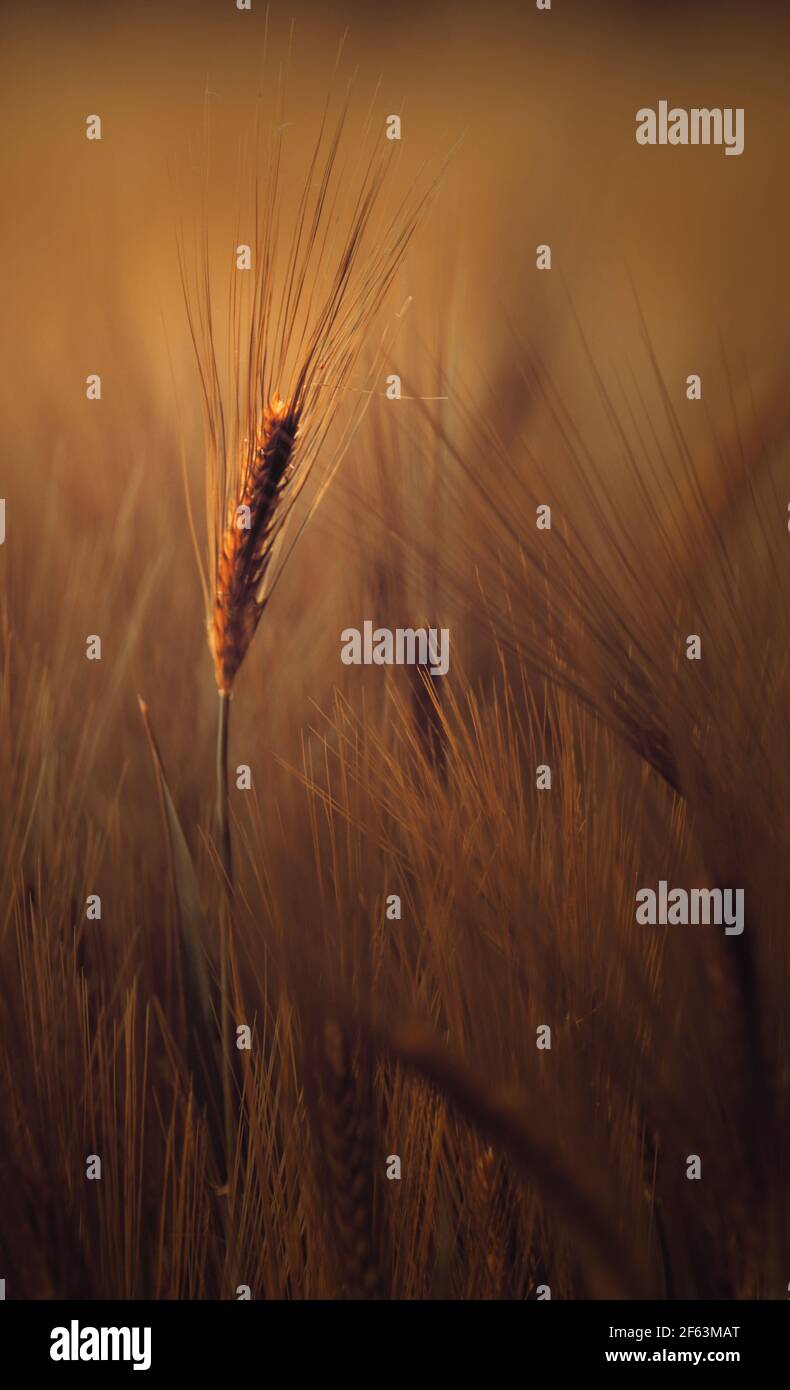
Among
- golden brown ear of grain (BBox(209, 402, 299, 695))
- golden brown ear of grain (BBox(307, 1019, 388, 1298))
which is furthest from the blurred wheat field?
golden brown ear of grain (BBox(209, 402, 299, 695))

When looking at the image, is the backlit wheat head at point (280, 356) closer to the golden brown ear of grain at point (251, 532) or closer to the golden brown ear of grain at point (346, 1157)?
the golden brown ear of grain at point (251, 532)

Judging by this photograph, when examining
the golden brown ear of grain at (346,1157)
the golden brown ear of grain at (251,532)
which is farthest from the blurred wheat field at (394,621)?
the golden brown ear of grain at (251,532)

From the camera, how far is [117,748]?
1.16 m

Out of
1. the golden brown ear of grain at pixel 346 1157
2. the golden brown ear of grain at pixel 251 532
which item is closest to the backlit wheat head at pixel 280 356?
the golden brown ear of grain at pixel 251 532

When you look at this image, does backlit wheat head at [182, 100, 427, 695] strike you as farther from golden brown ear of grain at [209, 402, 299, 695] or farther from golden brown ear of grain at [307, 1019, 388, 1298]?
golden brown ear of grain at [307, 1019, 388, 1298]

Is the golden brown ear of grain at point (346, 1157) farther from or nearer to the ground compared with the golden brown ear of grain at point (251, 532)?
nearer to the ground

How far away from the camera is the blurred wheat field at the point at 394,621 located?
3.36 feet

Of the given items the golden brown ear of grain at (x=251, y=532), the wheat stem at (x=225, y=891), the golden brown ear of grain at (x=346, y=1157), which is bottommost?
the golden brown ear of grain at (x=346, y=1157)

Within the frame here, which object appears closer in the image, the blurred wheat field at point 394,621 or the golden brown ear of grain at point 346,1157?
the golden brown ear of grain at point 346,1157

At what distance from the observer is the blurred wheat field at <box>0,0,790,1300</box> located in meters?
1.03

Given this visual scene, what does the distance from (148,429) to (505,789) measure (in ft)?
1.92
